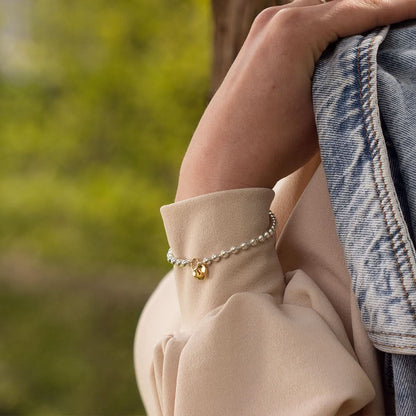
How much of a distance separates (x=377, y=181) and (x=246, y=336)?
0.20m

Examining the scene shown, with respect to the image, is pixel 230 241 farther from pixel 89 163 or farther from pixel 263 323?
pixel 89 163

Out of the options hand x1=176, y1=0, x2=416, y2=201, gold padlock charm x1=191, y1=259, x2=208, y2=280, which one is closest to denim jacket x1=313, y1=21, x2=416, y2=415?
hand x1=176, y1=0, x2=416, y2=201

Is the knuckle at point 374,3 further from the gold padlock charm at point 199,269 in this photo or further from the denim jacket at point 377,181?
the gold padlock charm at point 199,269

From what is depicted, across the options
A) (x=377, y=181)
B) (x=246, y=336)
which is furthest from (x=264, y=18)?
(x=246, y=336)

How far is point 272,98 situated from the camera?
70 centimetres

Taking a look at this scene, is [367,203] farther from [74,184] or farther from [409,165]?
[74,184]

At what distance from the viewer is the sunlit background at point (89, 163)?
501 centimetres

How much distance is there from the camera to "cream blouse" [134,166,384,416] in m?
0.63

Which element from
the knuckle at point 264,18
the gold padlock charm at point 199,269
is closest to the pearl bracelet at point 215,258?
the gold padlock charm at point 199,269

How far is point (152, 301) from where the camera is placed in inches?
40.9

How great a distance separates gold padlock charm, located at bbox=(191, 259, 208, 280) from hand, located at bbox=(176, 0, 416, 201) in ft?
0.25

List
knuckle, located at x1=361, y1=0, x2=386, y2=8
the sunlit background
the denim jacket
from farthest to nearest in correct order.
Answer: the sunlit background < knuckle, located at x1=361, y1=0, x2=386, y2=8 < the denim jacket

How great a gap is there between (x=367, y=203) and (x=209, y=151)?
182mm

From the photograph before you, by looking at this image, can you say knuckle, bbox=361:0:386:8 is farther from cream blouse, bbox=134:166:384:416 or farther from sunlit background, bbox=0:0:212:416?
sunlit background, bbox=0:0:212:416
